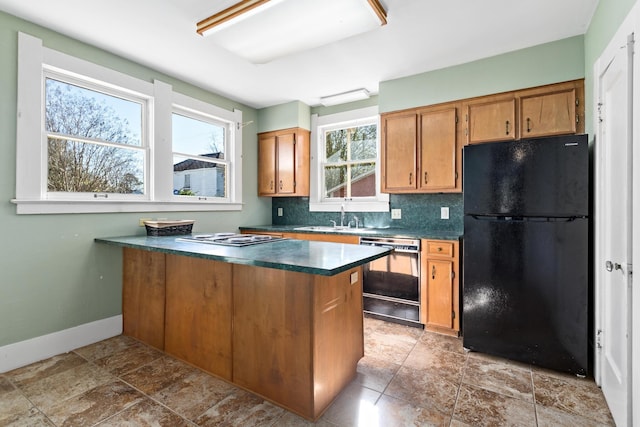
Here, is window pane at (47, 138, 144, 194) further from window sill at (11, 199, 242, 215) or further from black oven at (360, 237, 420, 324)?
black oven at (360, 237, 420, 324)

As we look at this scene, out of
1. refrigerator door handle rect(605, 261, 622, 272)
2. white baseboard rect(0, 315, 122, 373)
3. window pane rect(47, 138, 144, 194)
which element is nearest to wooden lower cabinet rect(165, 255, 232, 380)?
white baseboard rect(0, 315, 122, 373)

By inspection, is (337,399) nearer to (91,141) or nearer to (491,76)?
(91,141)

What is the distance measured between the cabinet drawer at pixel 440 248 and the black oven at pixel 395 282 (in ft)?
0.35

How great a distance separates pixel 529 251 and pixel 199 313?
2.43 metres

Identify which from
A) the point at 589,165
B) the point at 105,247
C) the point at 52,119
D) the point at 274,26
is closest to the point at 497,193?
the point at 589,165

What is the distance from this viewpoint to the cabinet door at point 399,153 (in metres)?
3.29

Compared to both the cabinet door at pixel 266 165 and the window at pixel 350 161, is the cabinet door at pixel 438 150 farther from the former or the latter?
the cabinet door at pixel 266 165

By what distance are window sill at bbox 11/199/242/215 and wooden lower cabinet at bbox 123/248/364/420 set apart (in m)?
0.75

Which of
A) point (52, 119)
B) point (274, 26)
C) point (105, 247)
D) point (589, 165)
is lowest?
point (105, 247)

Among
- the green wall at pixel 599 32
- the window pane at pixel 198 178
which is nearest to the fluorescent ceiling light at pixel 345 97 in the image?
the window pane at pixel 198 178

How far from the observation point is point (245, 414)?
68.0 inches

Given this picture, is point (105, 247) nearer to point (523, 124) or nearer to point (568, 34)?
point (523, 124)

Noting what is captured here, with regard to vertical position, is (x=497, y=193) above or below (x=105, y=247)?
above

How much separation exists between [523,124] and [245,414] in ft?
10.2
